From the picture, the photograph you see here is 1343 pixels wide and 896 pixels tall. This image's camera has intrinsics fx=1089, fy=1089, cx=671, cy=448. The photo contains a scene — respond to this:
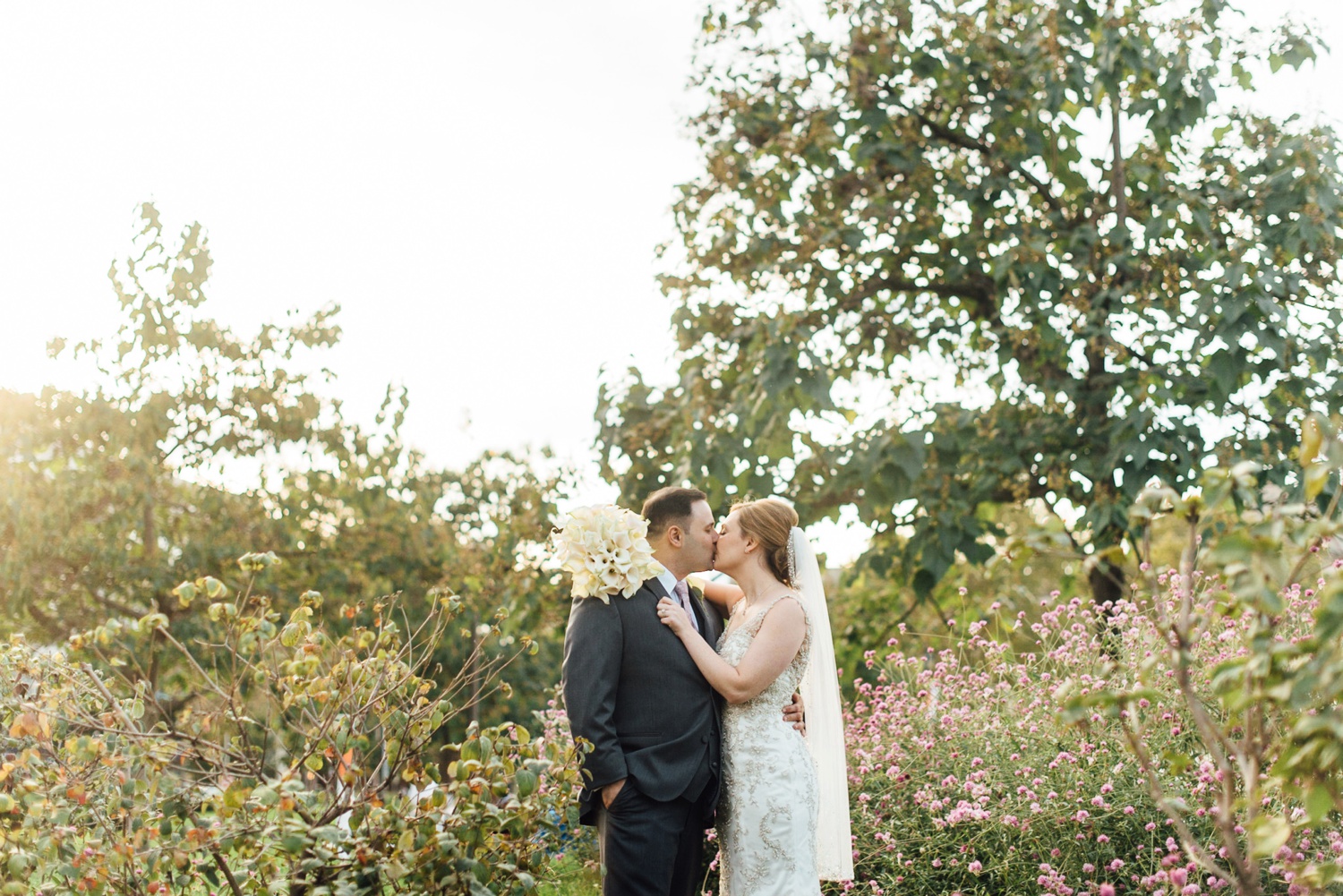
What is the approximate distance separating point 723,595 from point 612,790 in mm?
1187

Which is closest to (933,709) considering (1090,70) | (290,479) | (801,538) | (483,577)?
(801,538)

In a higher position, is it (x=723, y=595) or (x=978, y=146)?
(x=978, y=146)

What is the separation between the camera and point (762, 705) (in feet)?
12.4

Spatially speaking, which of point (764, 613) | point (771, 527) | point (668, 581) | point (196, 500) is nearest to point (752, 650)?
point (764, 613)

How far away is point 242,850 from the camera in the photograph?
2.77 metres

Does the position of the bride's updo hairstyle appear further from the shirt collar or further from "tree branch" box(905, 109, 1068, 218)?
"tree branch" box(905, 109, 1068, 218)

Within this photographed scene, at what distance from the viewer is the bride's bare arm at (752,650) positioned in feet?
11.8

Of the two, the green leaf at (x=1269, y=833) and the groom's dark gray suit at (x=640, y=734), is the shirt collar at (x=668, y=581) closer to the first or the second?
the groom's dark gray suit at (x=640, y=734)

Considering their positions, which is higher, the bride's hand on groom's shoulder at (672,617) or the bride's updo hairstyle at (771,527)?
the bride's updo hairstyle at (771,527)

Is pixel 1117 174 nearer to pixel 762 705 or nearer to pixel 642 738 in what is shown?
pixel 762 705

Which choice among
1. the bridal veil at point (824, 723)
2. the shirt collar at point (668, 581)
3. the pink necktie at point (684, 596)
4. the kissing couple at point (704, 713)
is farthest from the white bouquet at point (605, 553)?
the bridal veil at point (824, 723)

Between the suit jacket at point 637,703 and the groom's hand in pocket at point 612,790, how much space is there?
1.5 inches

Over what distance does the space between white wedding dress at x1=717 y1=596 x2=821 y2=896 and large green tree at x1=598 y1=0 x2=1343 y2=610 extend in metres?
2.71

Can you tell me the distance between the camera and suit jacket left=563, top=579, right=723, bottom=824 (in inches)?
134
